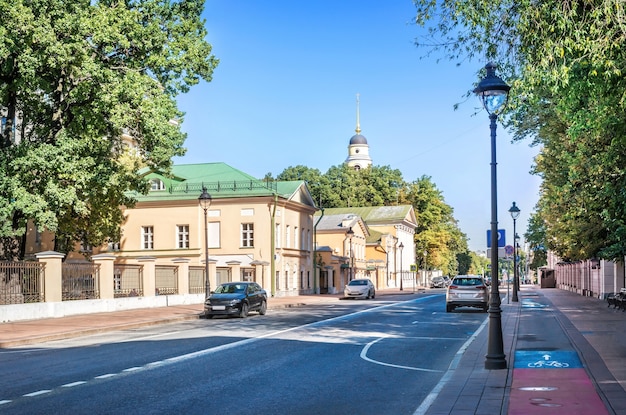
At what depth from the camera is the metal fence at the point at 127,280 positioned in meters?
34.5

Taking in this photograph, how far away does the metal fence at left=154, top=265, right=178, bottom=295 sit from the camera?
127 ft

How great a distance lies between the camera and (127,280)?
35406 mm

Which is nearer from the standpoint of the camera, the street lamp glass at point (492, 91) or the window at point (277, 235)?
the street lamp glass at point (492, 91)

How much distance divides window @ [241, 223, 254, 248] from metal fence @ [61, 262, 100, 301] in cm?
2682

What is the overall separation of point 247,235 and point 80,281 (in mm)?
28310

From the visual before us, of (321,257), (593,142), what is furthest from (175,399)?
(321,257)

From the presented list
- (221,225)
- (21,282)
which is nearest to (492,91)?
(21,282)

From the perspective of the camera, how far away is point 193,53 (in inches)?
1270

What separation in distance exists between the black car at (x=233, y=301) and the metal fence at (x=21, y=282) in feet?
21.4

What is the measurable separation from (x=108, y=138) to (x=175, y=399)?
75.9 ft

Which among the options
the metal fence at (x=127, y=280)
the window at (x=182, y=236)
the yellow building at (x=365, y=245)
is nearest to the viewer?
the metal fence at (x=127, y=280)

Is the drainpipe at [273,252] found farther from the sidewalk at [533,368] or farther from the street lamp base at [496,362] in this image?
the street lamp base at [496,362]

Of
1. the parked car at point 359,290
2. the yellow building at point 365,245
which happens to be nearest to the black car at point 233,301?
the parked car at point 359,290

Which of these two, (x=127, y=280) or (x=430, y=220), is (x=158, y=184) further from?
(x=430, y=220)
